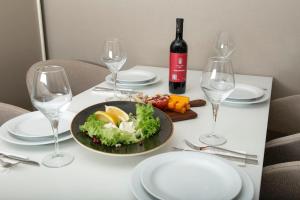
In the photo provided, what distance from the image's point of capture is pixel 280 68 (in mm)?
1734

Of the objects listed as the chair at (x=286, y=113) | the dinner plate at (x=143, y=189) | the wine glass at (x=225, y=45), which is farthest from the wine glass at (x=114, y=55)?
the chair at (x=286, y=113)

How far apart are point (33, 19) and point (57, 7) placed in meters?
0.22

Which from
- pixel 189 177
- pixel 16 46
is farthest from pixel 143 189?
pixel 16 46

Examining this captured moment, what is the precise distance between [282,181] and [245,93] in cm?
50

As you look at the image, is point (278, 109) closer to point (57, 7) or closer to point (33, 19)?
point (57, 7)

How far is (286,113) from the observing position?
158 centimetres

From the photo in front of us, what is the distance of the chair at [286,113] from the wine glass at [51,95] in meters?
1.14

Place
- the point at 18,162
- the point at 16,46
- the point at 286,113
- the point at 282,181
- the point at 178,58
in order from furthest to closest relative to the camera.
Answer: the point at 16,46 → the point at 286,113 → the point at 178,58 → the point at 282,181 → the point at 18,162

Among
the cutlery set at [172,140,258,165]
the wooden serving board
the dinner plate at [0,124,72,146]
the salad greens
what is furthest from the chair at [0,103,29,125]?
the cutlery set at [172,140,258,165]

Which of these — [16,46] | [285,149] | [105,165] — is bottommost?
[285,149]

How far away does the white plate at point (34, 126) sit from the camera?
92 cm

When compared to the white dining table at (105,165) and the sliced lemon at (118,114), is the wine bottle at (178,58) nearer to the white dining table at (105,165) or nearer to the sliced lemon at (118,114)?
the white dining table at (105,165)

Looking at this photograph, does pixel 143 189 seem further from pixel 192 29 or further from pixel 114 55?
pixel 192 29

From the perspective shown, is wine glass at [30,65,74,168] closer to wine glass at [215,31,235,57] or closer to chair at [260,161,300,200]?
chair at [260,161,300,200]
